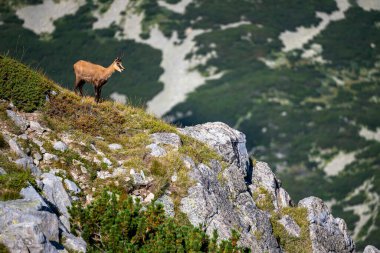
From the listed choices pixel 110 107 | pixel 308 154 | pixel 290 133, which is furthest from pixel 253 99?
pixel 110 107

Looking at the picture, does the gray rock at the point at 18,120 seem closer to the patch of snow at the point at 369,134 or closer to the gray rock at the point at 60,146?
the gray rock at the point at 60,146

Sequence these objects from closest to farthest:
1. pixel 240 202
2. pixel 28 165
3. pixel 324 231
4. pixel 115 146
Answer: pixel 28 165, pixel 115 146, pixel 240 202, pixel 324 231

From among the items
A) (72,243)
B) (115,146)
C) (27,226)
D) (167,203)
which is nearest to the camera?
(27,226)

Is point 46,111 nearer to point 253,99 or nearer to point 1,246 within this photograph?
point 1,246

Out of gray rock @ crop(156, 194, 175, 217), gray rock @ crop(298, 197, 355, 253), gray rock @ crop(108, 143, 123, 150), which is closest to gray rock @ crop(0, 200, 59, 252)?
gray rock @ crop(156, 194, 175, 217)

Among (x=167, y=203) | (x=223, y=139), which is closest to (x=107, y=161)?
(x=167, y=203)

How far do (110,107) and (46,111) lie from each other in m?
3.37

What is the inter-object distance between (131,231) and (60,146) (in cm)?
546

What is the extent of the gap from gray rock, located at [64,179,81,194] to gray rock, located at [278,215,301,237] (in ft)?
32.6

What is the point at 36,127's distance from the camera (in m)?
21.0

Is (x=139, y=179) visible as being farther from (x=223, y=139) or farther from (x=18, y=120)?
(x=223, y=139)

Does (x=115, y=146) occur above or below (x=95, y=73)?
below

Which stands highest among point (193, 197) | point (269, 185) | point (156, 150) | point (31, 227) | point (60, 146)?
point (31, 227)

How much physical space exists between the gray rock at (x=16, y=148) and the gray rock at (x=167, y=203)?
507 cm
